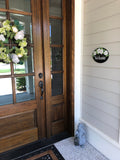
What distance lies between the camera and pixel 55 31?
6.16 feet

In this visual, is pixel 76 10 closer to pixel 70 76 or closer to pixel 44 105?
pixel 70 76

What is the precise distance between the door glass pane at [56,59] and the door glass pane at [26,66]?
33cm

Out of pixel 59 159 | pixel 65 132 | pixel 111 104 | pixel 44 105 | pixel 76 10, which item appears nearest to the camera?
pixel 111 104

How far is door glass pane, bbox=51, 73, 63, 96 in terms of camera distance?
197 cm

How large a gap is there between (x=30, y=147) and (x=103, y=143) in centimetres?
109

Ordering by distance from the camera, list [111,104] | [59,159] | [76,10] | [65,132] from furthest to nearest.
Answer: [65,132] → [76,10] → [59,159] → [111,104]

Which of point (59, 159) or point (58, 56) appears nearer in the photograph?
point (59, 159)

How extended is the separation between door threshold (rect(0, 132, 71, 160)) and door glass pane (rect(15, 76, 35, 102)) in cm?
74

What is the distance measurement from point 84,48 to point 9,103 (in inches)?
54.2

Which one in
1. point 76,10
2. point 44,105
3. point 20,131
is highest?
point 76,10

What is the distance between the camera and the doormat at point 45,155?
65.8 inches

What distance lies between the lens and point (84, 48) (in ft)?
6.11

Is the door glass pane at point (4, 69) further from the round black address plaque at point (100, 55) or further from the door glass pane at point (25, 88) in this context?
the round black address plaque at point (100, 55)

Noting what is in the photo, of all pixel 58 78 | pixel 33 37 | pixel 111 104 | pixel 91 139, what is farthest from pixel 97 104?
pixel 33 37
